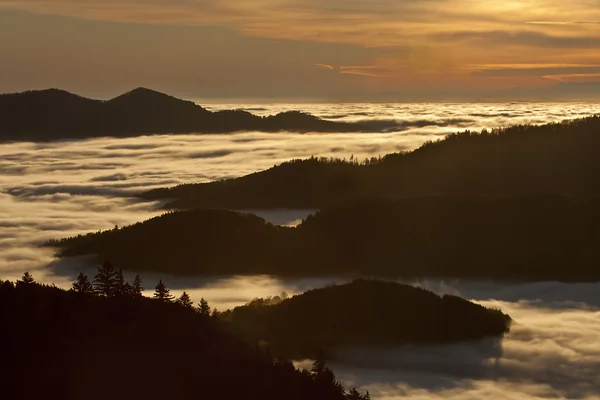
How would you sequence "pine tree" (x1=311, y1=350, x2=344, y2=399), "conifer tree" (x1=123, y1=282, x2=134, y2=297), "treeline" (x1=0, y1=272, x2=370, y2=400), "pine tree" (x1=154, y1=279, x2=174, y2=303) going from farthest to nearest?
1. "conifer tree" (x1=123, y1=282, x2=134, y2=297)
2. "pine tree" (x1=311, y1=350, x2=344, y2=399)
3. "pine tree" (x1=154, y1=279, x2=174, y2=303)
4. "treeline" (x1=0, y1=272, x2=370, y2=400)

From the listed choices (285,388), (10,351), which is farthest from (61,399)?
(285,388)

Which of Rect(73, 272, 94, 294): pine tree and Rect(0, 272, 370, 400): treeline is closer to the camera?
Rect(0, 272, 370, 400): treeline

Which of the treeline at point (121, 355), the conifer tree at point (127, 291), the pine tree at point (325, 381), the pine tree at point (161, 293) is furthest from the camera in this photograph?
the conifer tree at point (127, 291)

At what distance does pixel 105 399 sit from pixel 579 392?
315 ft

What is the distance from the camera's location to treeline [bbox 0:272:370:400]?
7450cm

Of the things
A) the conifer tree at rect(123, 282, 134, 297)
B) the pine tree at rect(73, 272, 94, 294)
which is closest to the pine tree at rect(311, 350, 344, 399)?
the conifer tree at rect(123, 282, 134, 297)

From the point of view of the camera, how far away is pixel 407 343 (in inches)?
7618

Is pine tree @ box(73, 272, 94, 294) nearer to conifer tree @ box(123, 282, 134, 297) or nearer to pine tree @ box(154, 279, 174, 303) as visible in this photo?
conifer tree @ box(123, 282, 134, 297)

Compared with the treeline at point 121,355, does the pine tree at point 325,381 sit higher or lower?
lower

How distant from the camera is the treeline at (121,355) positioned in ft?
244

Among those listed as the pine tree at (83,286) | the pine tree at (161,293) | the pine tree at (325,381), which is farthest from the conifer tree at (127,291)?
the pine tree at (325,381)

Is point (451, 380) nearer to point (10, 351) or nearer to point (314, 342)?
point (314, 342)

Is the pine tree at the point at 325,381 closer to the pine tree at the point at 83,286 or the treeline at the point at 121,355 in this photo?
the treeline at the point at 121,355

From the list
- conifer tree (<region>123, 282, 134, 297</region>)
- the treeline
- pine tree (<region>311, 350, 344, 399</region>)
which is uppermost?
conifer tree (<region>123, 282, 134, 297</region>)
